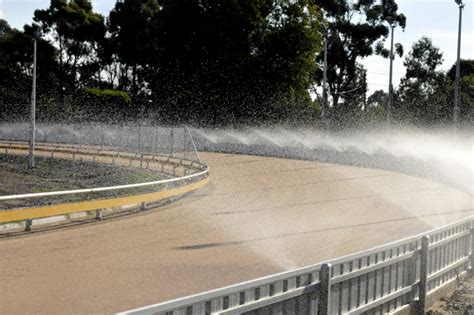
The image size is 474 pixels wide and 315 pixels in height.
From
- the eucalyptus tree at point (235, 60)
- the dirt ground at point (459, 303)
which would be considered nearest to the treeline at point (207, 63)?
the eucalyptus tree at point (235, 60)

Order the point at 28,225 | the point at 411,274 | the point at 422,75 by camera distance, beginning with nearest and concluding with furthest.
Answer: the point at 411,274
the point at 28,225
the point at 422,75

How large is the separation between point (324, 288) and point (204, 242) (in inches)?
295

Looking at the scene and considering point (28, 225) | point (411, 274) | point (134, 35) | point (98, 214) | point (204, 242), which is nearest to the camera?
point (411, 274)

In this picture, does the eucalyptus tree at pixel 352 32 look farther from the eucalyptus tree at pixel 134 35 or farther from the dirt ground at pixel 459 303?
the dirt ground at pixel 459 303

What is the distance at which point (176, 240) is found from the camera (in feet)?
47.8

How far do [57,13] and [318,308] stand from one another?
7111cm

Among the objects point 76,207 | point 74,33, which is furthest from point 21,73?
point 76,207

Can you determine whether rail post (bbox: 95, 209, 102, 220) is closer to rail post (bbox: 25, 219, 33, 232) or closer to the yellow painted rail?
the yellow painted rail

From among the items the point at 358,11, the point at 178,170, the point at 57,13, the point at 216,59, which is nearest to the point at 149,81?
the point at 216,59

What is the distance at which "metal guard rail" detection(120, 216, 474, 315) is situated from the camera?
18.9 feet

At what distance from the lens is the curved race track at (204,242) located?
991 centimetres

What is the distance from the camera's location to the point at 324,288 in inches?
274

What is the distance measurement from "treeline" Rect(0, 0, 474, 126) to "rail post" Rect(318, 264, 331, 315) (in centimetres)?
4894

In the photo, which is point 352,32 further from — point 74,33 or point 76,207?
point 76,207
